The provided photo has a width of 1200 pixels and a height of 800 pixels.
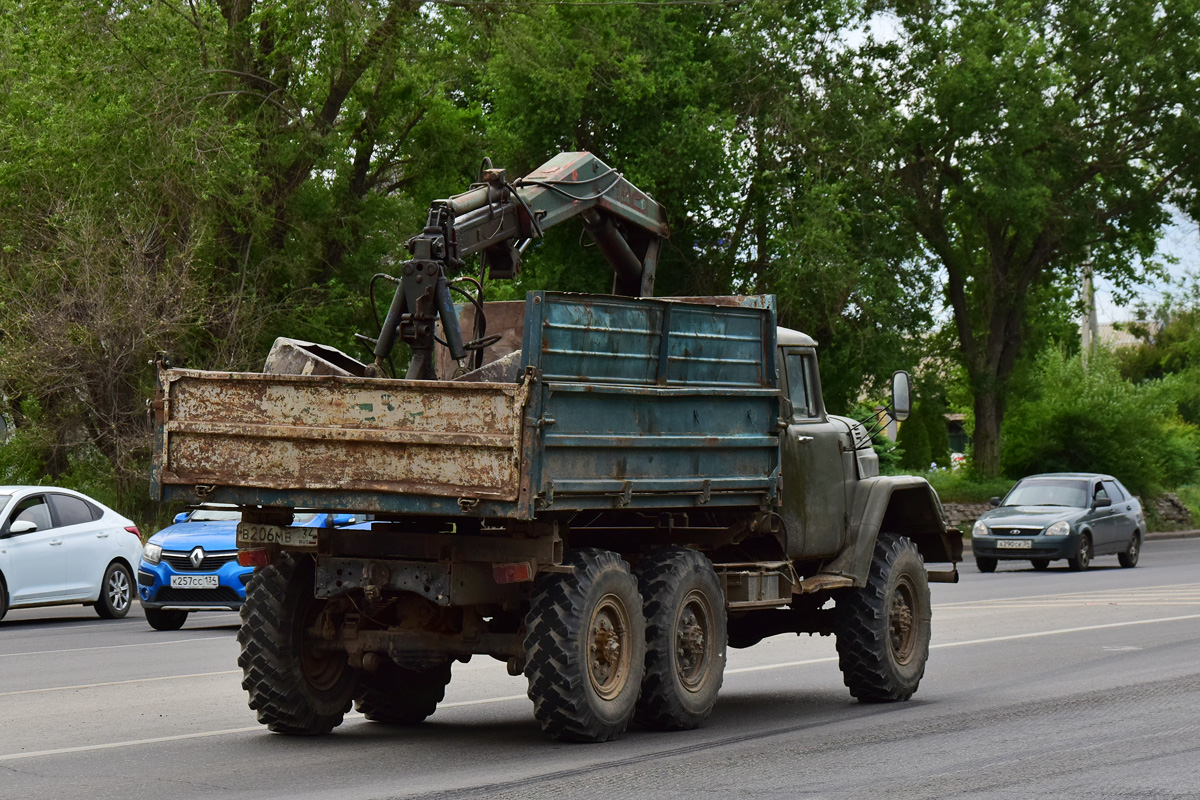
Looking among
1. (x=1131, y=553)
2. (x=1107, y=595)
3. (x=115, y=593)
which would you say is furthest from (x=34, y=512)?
(x=1131, y=553)

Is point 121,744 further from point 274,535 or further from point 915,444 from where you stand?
point 915,444

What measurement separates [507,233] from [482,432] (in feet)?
6.16

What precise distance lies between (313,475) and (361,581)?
27.3 inches

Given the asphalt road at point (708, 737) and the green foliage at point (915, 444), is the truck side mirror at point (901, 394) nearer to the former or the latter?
the asphalt road at point (708, 737)

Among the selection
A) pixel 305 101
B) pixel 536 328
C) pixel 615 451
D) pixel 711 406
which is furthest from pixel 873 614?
pixel 305 101

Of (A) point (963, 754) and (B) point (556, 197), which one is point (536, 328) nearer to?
(B) point (556, 197)

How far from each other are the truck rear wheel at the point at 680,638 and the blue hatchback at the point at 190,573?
28.4 feet

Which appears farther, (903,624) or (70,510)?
(70,510)

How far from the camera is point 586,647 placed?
27.9 ft

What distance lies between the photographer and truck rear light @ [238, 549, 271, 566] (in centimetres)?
931

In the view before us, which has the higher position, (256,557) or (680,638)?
(256,557)

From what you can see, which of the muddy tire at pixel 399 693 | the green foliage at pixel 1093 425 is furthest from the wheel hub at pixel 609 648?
the green foliage at pixel 1093 425

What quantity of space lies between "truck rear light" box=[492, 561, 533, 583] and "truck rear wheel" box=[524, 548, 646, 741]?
24cm

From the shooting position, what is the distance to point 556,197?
9.99m
